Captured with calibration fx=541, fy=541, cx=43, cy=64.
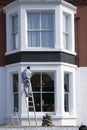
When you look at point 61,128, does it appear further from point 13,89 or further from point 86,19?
point 86,19

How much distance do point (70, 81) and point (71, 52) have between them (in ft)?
4.85

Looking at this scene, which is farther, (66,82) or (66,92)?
(66,82)

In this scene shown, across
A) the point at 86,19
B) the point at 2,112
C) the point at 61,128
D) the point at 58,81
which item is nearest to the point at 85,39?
the point at 86,19

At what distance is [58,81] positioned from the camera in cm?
2628

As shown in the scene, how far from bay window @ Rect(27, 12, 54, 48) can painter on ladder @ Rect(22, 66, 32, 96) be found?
1708 millimetres

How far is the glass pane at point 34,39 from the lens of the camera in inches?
1059

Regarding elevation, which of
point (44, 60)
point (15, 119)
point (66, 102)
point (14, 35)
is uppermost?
point (14, 35)

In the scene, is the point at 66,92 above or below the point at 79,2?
below

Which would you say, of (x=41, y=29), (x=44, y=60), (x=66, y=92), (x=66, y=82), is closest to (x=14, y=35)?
(x=41, y=29)

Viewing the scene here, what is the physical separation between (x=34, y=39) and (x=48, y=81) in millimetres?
2221

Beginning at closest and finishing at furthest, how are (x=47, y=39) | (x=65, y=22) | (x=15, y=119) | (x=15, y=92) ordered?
(x=15, y=119)
(x=47, y=39)
(x=15, y=92)
(x=65, y=22)

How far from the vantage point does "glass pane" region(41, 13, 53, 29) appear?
26891 mm

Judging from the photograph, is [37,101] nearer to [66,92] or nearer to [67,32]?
[66,92]

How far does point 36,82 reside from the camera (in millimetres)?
26656
